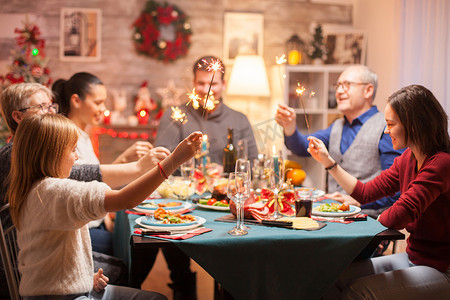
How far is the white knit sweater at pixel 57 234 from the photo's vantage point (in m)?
1.40

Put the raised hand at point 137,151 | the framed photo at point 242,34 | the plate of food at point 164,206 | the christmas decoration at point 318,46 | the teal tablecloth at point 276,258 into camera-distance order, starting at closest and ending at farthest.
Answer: the teal tablecloth at point 276,258 < the plate of food at point 164,206 < the raised hand at point 137,151 < the christmas decoration at point 318,46 < the framed photo at point 242,34

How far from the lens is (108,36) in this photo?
5016 millimetres

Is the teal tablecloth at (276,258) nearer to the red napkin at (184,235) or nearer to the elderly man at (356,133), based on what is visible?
the red napkin at (184,235)

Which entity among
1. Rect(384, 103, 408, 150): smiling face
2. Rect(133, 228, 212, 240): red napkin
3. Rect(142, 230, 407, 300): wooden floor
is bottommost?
Rect(142, 230, 407, 300): wooden floor

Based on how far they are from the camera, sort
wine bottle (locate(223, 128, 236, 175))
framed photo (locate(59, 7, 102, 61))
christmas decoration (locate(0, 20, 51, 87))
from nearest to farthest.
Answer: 1. wine bottle (locate(223, 128, 236, 175))
2. christmas decoration (locate(0, 20, 51, 87))
3. framed photo (locate(59, 7, 102, 61))

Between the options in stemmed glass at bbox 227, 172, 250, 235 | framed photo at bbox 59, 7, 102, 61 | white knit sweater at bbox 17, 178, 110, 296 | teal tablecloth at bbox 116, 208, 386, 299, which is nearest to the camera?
white knit sweater at bbox 17, 178, 110, 296

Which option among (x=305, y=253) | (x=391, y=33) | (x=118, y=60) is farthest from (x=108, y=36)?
(x=305, y=253)

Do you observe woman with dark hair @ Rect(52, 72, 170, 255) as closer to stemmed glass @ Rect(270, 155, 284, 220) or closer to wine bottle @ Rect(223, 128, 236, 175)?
wine bottle @ Rect(223, 128, 236, 175)

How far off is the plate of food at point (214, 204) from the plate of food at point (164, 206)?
0.20ft

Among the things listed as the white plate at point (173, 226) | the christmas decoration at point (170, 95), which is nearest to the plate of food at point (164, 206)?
the white plate at point (173, 226)

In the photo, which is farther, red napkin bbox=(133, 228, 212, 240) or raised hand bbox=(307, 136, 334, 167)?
raised hand bbox=(307, 136, 334, 167)

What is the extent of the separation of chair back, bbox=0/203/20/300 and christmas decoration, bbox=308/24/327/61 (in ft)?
11.8

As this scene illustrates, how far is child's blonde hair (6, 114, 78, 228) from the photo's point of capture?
150cm

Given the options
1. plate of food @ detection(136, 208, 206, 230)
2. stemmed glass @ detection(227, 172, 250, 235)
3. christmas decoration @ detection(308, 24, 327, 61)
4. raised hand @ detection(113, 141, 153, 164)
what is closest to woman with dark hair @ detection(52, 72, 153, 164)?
raised hand @ detection(113, 141, 153, 164)
